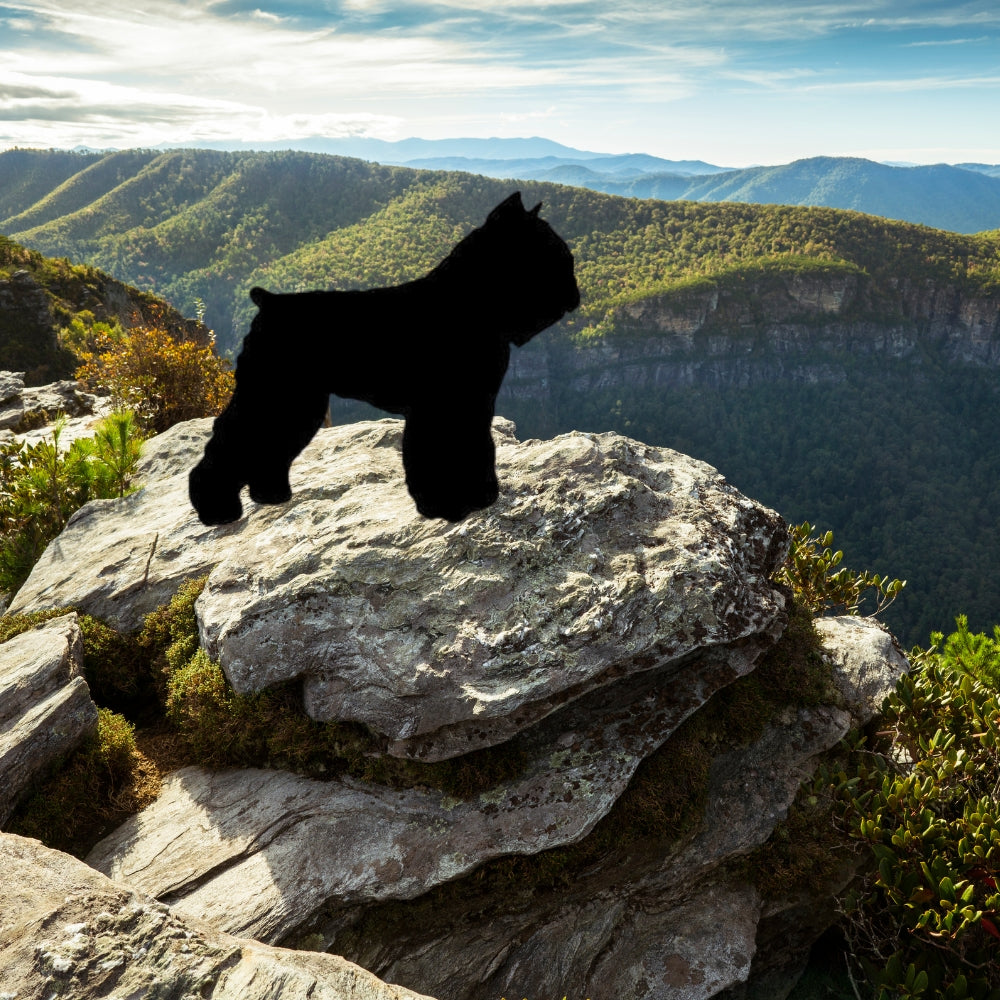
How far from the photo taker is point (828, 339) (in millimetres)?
118938

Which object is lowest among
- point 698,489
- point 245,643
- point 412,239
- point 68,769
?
point 68,769

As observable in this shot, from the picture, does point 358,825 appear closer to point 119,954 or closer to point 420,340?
point 119,954

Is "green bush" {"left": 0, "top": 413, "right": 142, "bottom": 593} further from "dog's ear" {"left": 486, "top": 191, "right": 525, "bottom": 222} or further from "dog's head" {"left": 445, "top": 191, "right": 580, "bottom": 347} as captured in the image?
"dog's ear" {"left": 486, "top": 191, "right": 525, "bottom": 222}

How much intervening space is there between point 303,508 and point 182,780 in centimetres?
323

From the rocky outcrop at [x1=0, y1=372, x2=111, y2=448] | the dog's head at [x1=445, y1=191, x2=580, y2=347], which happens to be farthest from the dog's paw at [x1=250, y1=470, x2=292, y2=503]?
the rocky outcrop at [x1=0, y1=372, x2=111, y2=448]

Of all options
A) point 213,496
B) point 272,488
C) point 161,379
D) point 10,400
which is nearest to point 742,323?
point 161,379

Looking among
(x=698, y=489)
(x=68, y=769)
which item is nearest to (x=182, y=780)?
(x=68, y=769)

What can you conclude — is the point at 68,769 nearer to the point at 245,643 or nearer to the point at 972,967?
the point at 245,643

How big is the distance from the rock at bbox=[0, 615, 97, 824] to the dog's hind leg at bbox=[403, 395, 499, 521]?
4.28m

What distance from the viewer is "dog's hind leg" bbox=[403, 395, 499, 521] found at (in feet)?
15.8

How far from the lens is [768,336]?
120 m

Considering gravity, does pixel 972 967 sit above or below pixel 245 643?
below

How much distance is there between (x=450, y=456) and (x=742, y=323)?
125345 mm

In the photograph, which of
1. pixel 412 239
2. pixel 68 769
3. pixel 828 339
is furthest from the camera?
pixel 828 339
